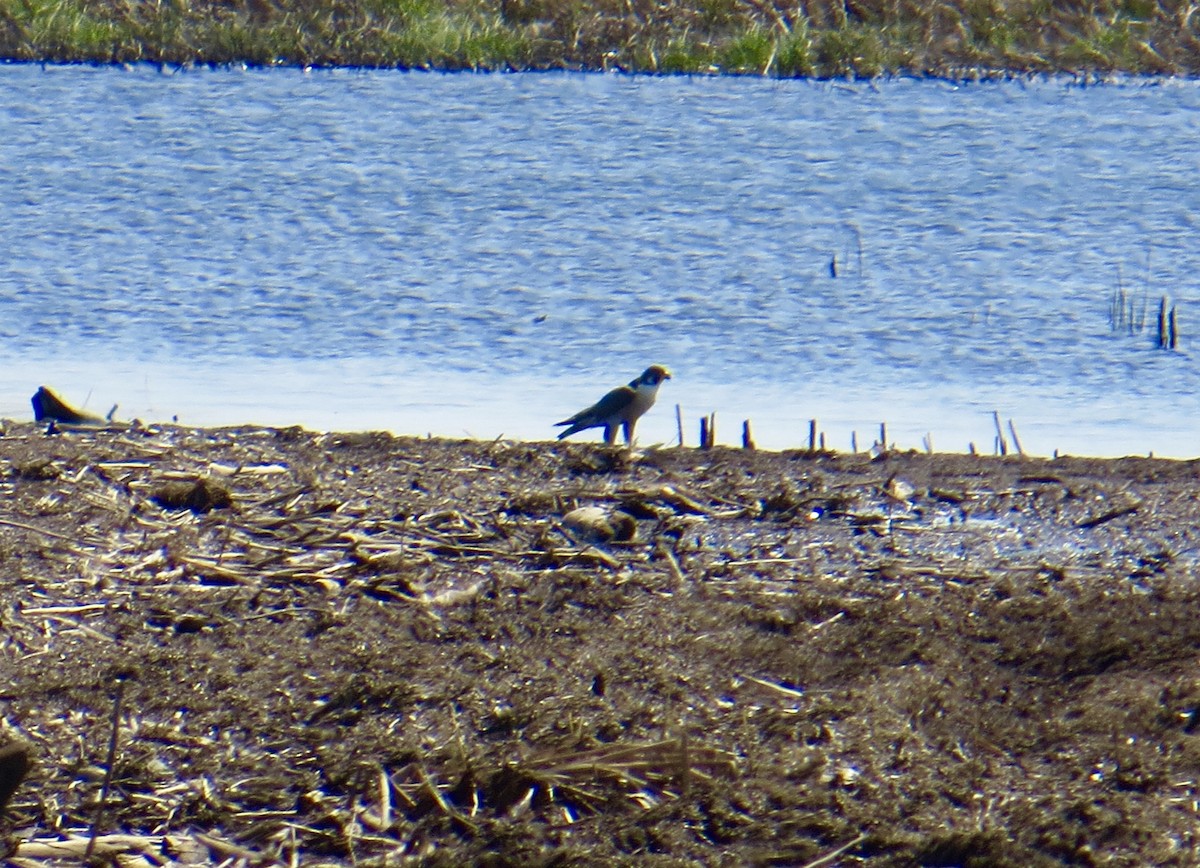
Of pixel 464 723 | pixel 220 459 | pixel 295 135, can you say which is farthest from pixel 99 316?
pixel 464 723

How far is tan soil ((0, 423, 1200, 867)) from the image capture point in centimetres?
288

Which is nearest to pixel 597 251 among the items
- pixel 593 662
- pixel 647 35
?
pixel 647 35

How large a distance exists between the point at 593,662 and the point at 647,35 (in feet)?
28.4

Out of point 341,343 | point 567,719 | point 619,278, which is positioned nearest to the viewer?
point 567,719

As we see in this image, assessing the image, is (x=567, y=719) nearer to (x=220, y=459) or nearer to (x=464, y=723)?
(x=464, y=723)

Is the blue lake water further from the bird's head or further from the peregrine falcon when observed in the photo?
the peregrine falcon

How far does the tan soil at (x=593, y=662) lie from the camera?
113 inches

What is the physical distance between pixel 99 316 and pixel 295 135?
2.35 metres

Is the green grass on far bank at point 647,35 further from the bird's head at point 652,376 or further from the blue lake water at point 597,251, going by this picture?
the bird's head at point 652,376

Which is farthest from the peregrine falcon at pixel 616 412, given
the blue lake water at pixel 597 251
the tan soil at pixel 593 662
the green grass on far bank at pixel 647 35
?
the green grass on far bank at pixel 647 35

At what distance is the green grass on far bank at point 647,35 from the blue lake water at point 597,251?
0.52m

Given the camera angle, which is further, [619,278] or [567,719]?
[619,278]

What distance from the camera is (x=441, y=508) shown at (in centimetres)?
440

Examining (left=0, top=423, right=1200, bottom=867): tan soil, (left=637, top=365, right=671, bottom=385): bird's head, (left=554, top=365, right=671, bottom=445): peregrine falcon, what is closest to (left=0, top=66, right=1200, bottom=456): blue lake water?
(left=637, top=365, right=671, bottom=385): bird's head
